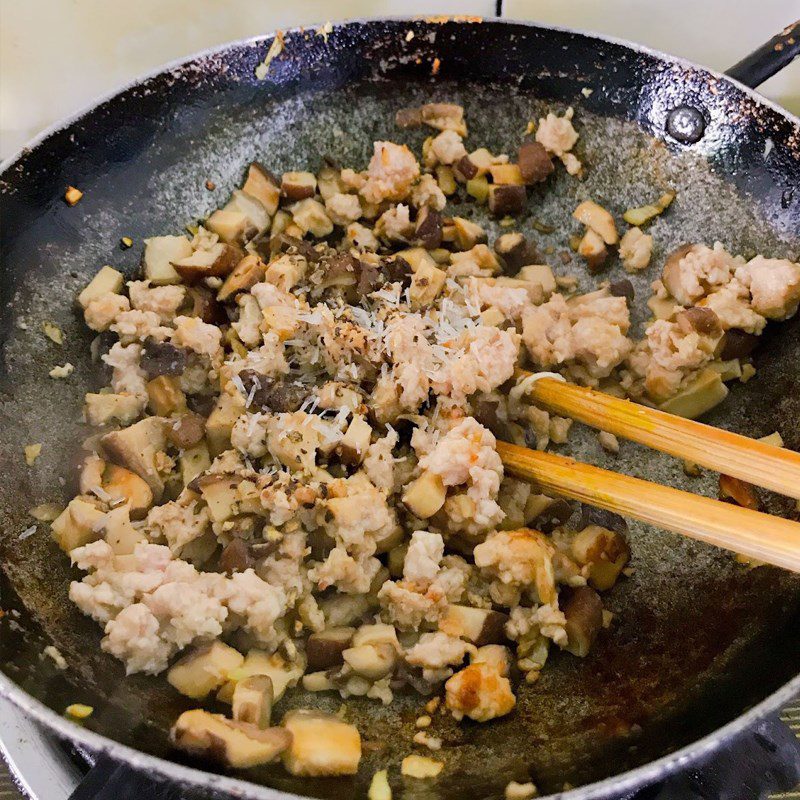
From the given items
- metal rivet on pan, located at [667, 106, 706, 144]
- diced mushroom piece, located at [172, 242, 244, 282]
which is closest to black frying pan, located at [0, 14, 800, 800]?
metal rivet on pan, located at [667, 106, 706, 144]

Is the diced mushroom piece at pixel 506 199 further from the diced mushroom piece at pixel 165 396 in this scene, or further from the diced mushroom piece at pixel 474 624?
the diced mushroom piece at pixel 474 624

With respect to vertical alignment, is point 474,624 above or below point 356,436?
below

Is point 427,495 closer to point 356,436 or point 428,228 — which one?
point 356,436

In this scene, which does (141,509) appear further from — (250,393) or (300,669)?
(300,669)

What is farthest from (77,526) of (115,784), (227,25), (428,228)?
(227,25)

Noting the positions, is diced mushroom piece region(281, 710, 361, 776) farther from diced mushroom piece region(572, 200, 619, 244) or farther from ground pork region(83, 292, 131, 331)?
diced mushroom piece region(572, 200, 619, 244)

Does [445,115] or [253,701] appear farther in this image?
[445,115]
